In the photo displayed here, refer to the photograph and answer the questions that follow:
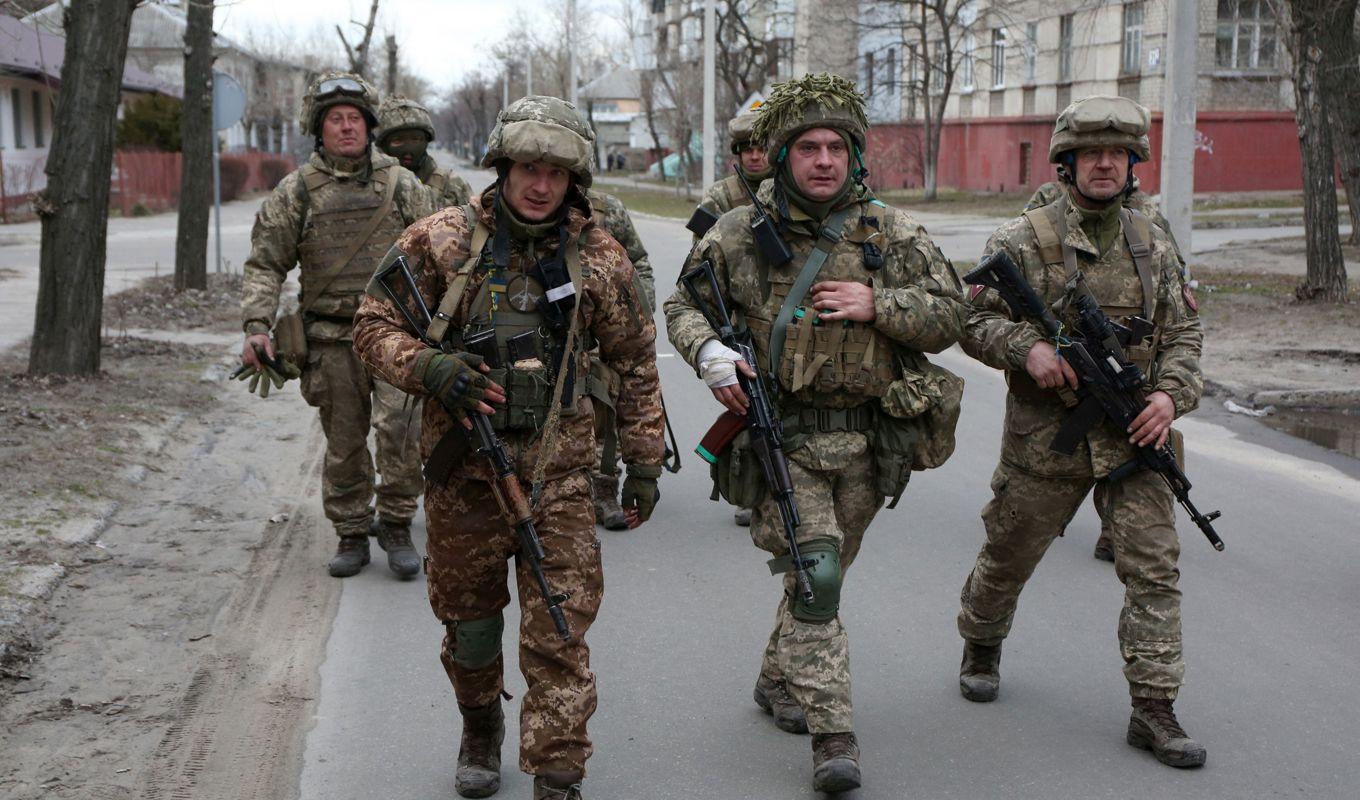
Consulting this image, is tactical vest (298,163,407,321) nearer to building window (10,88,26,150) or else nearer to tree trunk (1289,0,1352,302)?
tree trunk (1289,0,1352,302)

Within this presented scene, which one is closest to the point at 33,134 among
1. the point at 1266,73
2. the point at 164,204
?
the point at 164,204

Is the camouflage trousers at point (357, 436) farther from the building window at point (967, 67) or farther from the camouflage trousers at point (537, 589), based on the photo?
the building window at point (967, 67)

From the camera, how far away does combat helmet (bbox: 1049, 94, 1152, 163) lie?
462cm

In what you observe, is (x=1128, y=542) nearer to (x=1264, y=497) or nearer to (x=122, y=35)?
(x=1264, y=497)

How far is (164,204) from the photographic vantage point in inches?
1610

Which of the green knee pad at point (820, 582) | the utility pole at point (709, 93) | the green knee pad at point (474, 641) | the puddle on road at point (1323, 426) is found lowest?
the puddle on road at point (1323, 426)

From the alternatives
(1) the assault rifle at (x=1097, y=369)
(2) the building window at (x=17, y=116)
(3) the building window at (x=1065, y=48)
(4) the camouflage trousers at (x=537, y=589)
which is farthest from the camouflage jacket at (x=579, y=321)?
(2) the building window at (x=17, y=116)

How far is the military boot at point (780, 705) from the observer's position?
4.71m

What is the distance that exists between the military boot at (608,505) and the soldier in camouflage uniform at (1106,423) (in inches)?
113

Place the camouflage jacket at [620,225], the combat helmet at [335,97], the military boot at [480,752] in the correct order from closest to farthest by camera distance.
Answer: the military boot at [480,752], the combat helmet at [335,97], the camouflage jacket at [620,225]

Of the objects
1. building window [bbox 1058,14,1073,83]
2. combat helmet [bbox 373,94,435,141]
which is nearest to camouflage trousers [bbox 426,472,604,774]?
combat helmet [bbox 373,94,435,141]

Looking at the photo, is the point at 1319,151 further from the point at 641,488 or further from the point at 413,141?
the point at 641,488

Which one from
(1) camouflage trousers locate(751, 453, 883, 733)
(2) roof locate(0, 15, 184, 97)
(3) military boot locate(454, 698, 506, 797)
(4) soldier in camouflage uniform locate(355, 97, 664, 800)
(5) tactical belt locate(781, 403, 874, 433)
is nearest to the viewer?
(4) soldier in camouflage uniform locate(355, 97, 664, 800)

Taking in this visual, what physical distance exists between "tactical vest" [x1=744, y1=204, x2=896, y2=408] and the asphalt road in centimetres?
115
